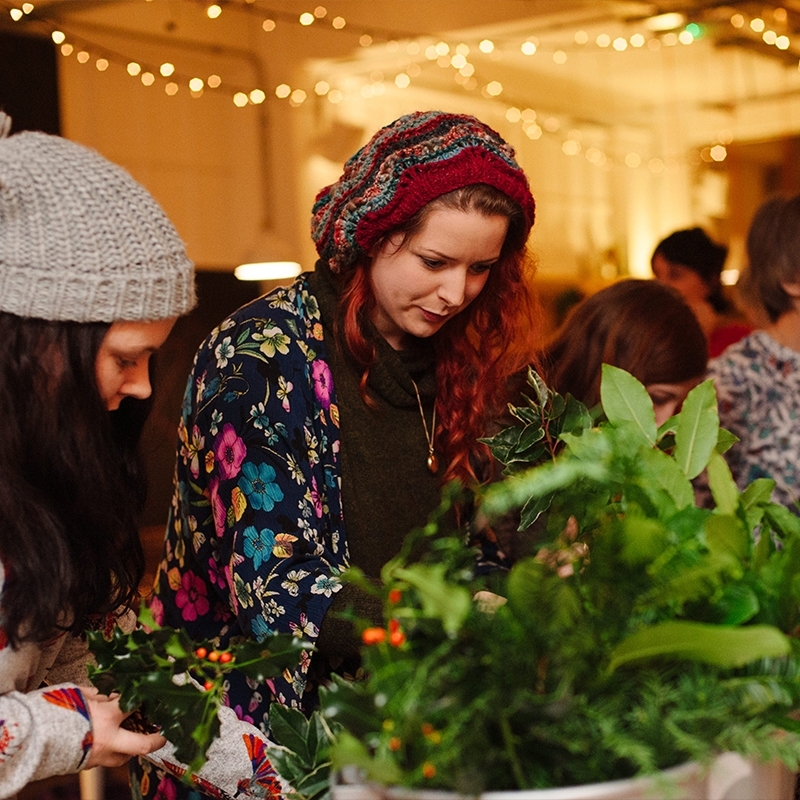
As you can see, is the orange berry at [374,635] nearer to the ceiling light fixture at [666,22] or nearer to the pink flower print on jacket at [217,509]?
the pink flower print on jacket at [217,509]

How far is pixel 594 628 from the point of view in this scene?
72 centimetres

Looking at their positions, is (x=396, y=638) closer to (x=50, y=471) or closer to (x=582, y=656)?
(x=582, y=656)

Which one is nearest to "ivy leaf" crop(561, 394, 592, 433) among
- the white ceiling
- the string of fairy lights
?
the white ceiling

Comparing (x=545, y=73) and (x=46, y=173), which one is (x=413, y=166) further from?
(x=545, y=73)

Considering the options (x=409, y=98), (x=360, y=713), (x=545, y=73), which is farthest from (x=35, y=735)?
(x=545, y=73)

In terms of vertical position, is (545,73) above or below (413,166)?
above

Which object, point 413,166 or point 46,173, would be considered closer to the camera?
point 46,173

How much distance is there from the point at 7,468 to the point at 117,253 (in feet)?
0.71

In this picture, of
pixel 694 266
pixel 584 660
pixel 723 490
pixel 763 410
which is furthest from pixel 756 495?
pixel 694 266

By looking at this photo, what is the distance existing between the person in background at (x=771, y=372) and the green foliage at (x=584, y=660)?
161 centimetres

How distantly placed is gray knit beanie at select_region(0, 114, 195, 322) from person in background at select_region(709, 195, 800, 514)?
1.61 m

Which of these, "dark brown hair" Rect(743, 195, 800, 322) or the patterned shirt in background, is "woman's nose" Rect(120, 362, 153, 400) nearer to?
the patterned shirt in background

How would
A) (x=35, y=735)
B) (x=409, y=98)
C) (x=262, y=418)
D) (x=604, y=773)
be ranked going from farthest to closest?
(x=409, y=98) < (x=262, y=418) < (x=35, y=735) < (x=604, y=773)

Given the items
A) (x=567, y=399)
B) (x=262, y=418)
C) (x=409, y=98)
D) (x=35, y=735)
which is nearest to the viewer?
(x=35, y=735)
